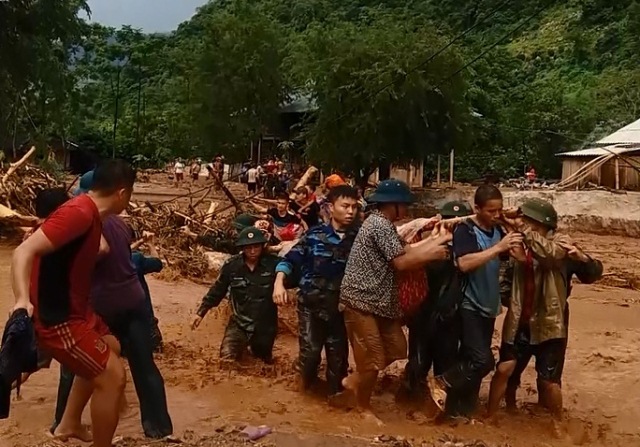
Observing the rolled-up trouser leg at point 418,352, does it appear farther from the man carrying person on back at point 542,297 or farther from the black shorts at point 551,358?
the black shorts at point 551,358

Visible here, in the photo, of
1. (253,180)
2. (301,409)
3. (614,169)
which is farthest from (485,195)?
(253,180)

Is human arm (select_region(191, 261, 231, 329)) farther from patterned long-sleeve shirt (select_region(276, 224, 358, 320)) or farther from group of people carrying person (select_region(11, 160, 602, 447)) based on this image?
patterned long-sleeve shirt (select_region(276, 224, 358, 320))

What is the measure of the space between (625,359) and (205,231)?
7.39m

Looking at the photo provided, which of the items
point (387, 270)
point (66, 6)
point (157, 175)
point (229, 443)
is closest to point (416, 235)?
point (387, 270)

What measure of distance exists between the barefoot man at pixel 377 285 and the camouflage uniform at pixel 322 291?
314 millimetres

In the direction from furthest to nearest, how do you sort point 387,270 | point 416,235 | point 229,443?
point 416,235, point 387,270, point 229,443

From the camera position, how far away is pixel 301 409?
6.26m

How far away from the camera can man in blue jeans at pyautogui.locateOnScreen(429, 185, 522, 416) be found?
5602 millimetres

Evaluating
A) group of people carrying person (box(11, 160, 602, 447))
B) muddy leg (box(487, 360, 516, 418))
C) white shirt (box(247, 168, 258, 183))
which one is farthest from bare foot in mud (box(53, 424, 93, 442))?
white shirt (box(247, 168, 258, 183))

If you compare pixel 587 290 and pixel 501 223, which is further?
pixel 587 290

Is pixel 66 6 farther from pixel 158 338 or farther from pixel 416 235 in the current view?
pixel 416 235

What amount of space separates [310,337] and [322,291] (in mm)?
400

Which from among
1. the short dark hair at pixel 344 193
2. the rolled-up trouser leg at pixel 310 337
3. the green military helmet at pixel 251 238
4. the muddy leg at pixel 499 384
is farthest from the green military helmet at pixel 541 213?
the green military helmet at pixel 251 238

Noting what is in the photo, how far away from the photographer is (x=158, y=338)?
7.70m
